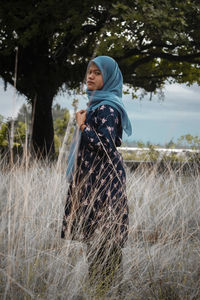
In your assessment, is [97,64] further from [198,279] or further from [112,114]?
[198,279]

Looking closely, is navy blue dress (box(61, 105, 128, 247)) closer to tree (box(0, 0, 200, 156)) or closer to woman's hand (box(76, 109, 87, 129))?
woman's hand (box(76, 109, 87, 129))

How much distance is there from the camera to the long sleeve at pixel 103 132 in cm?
243

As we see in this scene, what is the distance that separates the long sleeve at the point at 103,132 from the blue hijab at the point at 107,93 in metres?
0.07

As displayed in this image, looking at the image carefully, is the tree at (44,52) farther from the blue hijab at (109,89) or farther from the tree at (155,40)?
the blue hijab at (109,89)

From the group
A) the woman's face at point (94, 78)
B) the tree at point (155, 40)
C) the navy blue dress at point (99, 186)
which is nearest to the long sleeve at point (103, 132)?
the navy blue dress at point (99, 186)

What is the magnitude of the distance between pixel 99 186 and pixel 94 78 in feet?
2.57

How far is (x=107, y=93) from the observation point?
103 inches

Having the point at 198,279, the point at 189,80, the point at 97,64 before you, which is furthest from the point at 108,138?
the point at 189,80

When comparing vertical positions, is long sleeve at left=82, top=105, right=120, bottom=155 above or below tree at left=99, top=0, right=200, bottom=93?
below

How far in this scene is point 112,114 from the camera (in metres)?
2.48

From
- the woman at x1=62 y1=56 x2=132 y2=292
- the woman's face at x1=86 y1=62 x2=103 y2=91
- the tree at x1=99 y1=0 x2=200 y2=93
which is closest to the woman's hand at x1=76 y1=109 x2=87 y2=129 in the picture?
the woman at x1=62 y1=56 x2=132 y2=292

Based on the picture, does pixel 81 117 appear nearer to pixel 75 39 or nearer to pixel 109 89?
pixel 109 89

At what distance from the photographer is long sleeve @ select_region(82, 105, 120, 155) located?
243 cm

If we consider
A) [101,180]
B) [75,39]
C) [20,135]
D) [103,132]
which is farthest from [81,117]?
[20,135]
